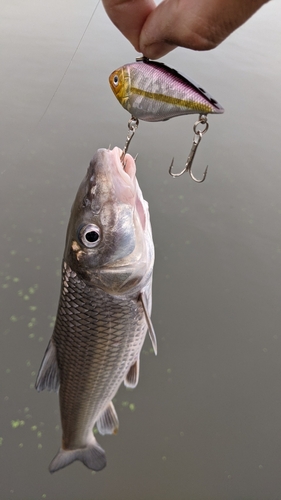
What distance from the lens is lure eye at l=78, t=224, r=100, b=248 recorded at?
1.51 metres

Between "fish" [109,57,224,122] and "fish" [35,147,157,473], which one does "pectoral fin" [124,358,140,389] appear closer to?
"fish" [35,147,157,473]

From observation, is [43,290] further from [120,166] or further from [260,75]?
[260,75]

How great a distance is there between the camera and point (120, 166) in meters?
1.43

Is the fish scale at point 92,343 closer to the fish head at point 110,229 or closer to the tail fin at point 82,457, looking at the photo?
the fish head at point 110,229

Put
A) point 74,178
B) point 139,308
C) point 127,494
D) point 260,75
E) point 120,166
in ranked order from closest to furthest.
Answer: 1. point 120,166
2. point 139,308
3. point 127,494
4. point 74,178
5. point 260,75

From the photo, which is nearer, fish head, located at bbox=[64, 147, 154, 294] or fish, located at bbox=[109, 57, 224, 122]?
fish, located at bbox=[109, 57, 224, 122]

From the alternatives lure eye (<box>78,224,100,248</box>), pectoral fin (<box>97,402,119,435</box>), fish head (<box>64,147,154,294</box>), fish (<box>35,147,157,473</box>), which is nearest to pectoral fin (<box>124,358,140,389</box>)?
fish (<box>35,147,157,473</box>)

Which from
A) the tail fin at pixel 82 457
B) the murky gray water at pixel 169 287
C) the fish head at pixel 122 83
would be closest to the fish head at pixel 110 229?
the fish head at pixel 122 83

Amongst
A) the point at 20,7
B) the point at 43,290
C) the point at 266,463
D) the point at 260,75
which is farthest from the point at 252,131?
the point at 20,7

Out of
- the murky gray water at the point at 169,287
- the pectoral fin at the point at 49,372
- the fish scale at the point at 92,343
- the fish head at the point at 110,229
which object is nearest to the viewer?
the fish head at the point at 110,229

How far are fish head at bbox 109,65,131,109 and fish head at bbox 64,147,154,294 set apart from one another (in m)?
0.27

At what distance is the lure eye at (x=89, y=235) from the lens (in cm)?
151

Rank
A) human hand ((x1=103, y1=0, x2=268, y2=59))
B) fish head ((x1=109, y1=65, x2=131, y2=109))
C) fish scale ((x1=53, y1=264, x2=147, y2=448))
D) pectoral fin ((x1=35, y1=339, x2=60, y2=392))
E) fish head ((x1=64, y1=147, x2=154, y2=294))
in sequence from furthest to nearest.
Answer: pectoral fin ((x1=35, y1=339, x2=60, y2=392)) → fish scale ((x1=53, y1=264, x2=147, y2=448)) → fish head ((x1=64, y1=147, x2=154, y2=294)) → fish head ((x1=109, y1=65, x2=131, y2=109)) → human hand ((x1=103, y1=0, x2=268, y2=59))

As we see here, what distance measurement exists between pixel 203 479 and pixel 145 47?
274 centimetres
